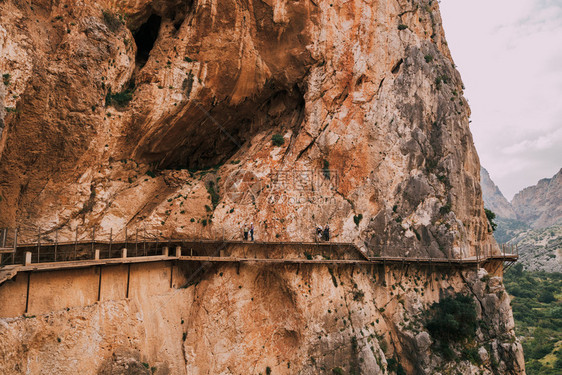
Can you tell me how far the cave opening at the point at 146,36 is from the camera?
26031mm

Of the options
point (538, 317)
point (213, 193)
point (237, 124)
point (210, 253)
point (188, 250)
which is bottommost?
point (538, 317)

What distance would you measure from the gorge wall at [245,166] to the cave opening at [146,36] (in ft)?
0.54

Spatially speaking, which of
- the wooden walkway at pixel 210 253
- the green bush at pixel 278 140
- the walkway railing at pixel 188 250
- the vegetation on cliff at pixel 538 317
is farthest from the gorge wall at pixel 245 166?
the vegetation on cliff at pixel 538 317

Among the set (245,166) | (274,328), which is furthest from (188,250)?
(274,328)

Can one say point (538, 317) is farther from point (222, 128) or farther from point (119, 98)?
point (119, 98)

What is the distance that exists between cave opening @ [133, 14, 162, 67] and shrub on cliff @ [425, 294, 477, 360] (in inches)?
1036

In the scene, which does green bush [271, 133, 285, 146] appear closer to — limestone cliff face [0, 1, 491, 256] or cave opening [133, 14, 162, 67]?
limestone cliff face [0, 1, 491, 256]

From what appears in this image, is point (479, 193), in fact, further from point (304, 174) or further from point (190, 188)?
point (190, 188)

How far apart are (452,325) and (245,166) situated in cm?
1694

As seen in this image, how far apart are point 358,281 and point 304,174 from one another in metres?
7.77

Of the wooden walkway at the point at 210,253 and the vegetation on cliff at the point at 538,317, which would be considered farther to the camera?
the vegetation on cliff at the point at 538,317

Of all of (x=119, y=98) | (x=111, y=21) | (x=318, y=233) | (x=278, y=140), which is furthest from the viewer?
(x=278, y=140)

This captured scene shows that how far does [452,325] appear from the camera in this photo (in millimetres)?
23938

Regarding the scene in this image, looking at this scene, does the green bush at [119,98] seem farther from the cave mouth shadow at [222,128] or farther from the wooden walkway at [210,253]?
the wooden walkway at [210,253]
